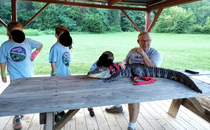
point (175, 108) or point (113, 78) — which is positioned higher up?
point (113, 78)

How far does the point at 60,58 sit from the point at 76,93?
86 centimetres

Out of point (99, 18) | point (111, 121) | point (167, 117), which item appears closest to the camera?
point (111, 121)

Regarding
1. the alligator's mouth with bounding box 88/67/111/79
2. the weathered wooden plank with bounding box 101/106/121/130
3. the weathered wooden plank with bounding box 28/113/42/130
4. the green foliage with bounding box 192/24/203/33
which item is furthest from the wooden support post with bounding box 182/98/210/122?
the green foliage with bounding box 192/24/203/33

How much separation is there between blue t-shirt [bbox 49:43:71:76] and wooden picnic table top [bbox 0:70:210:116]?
0.36 metres

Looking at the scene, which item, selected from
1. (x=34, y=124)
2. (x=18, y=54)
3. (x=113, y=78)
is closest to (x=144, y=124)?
(x=113, y=78)

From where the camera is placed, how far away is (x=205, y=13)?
529 inches

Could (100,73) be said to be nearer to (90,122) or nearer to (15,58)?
(90,122)

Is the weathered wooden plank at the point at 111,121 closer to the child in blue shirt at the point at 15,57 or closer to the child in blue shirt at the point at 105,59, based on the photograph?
the child in blue shirt at the point at 105,59

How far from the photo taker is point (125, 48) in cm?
1088

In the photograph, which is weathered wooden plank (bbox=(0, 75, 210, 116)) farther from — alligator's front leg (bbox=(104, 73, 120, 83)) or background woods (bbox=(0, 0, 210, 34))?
background woods (bbox=(0, 0, 210, 34))

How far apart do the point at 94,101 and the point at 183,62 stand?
27.7ft

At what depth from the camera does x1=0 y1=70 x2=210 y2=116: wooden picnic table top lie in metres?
1.05

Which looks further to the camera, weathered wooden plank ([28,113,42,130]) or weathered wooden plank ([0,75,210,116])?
weathered wooden plank ([28,113,42,130])

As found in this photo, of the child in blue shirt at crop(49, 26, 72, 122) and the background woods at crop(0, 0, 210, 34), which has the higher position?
the background woods at crop(0, 0, 210, 34)
